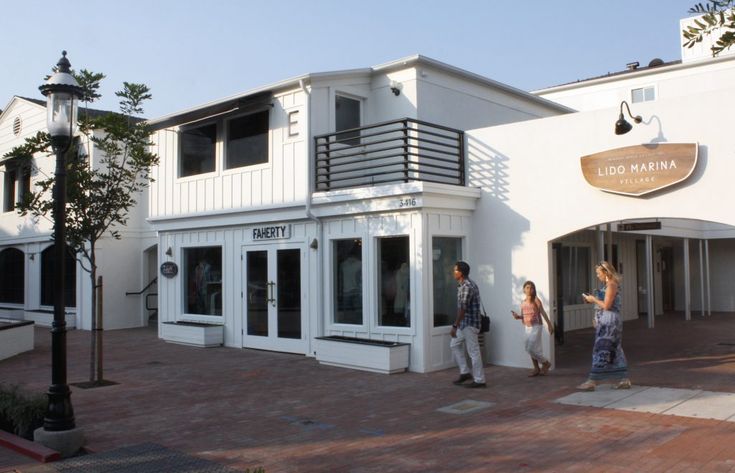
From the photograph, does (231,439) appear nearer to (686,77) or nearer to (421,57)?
(421,57)

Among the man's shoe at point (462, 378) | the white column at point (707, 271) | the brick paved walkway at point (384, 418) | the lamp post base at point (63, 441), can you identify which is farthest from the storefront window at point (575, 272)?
the lamp post base at point (63, 441)

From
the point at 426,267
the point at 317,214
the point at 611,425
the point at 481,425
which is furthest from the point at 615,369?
the point at 317,214

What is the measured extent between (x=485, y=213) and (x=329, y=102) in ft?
12.1

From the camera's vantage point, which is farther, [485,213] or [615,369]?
[485,213]

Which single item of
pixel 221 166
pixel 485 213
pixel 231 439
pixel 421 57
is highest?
pixel 421 57

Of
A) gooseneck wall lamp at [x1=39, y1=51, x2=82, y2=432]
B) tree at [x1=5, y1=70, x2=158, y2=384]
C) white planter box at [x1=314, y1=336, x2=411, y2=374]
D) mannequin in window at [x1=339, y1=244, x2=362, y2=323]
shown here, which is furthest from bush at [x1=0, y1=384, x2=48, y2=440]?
mannequin in window at [x1=339, y1=244, x2=362, y2=323]

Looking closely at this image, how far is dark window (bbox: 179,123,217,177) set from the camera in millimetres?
14391

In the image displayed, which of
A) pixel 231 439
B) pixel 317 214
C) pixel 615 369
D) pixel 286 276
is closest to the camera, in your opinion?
pixel 231 439

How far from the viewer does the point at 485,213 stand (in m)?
11.0

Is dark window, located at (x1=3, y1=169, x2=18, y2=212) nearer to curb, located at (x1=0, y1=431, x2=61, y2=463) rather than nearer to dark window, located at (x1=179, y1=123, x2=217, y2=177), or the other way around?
dark window, located at (x1=179, y1=123, x2=217, y2=177)

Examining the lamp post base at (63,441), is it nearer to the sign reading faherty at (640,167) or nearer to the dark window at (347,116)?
the sign reading faherty at (640,167)

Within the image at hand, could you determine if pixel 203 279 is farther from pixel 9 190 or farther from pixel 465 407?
pixel 9 190

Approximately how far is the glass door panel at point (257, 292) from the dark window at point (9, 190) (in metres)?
13.8

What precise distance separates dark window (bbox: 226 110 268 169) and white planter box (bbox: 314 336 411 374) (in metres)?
4.22
